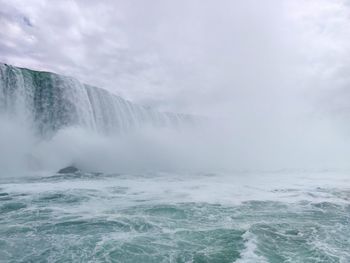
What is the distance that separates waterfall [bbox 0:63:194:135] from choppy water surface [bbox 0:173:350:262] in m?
13.2

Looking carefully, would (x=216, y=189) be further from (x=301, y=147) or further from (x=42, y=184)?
(x=301, y=147)

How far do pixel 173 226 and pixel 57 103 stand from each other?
2321 cm

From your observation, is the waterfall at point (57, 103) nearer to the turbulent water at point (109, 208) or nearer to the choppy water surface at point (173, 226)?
the turbulent water at point (109, 208)

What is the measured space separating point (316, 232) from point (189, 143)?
3248 centimetres

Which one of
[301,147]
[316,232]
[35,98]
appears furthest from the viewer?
[301,147]

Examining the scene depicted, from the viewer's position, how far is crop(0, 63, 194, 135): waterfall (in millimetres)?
26219

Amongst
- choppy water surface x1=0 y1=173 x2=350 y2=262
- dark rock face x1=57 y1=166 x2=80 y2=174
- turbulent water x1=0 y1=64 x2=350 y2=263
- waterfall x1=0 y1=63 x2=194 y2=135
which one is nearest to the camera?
choppy water surface x1=0 y1=173 x2=350 y2=262

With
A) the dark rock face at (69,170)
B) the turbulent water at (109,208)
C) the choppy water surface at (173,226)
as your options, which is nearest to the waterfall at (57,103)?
the turbulent water at (109,208)

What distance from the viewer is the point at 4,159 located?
23641mm

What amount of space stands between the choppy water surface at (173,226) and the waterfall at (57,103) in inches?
521

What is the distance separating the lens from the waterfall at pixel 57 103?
26219mm

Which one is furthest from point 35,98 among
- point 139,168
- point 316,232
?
point 316,232

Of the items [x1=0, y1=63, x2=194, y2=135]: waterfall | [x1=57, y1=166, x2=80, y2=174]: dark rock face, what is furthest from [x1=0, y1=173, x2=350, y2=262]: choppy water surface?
[x1=0, y1=63, x2=194, y2=135]: waterfall

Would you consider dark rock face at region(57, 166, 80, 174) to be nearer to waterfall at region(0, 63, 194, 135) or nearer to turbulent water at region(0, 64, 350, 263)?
turbulent water at region(0, 64, 350, 263)
